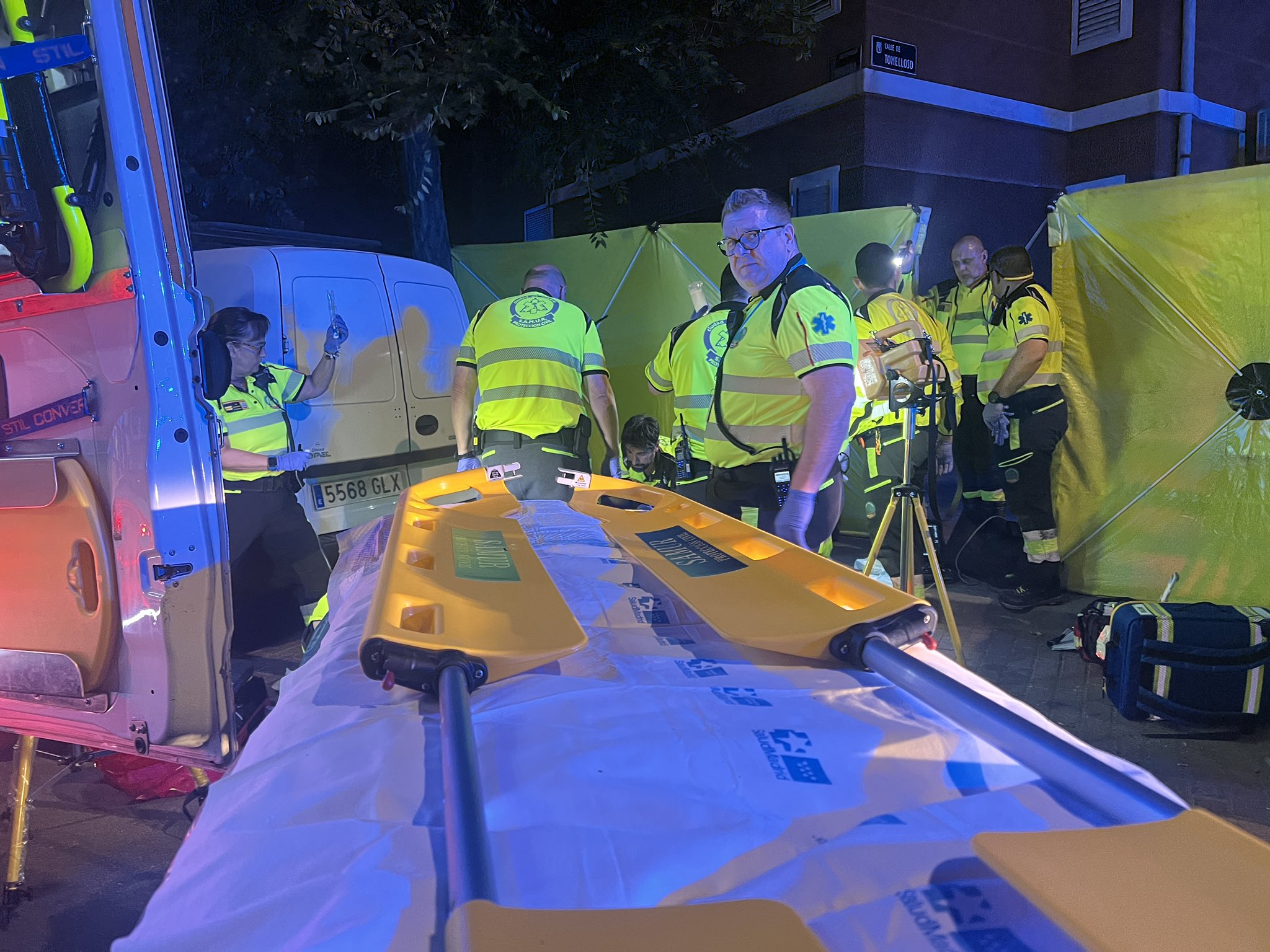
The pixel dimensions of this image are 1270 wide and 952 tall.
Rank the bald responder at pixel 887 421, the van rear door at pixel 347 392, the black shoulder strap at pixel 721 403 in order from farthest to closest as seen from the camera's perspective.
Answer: the bald responder at pixel 887 421
the van rear door at pixel 347 392
the black shoulder strap at pixel 721 403

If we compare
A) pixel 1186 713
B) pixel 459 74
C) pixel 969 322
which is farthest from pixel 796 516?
pixel 459 74

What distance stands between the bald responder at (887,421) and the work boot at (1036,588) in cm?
77

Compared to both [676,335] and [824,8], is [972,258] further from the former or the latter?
[824,8]

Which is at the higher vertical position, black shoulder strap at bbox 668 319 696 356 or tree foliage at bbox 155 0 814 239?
tree foliage at bbox 155 0 814 239

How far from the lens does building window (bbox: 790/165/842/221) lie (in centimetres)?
862

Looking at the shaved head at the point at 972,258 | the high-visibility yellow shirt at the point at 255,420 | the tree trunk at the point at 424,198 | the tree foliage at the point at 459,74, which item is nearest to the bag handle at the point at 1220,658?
the shaved head at the point at 972,258

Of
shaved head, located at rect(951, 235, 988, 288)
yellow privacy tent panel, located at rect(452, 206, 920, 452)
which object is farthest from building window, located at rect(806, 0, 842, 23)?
shaved head, located at rect(951, 235, 988, 288)

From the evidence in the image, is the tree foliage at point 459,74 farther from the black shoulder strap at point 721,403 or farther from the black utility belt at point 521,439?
the black shoulder strap at point 721,403

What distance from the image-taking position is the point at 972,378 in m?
6.37

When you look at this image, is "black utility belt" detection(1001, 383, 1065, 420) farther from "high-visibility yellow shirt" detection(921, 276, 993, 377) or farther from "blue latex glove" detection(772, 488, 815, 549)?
"blue latex glove" detection(772, 488, 815, 549)

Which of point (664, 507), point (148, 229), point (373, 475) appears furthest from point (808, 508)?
point (373, 475)

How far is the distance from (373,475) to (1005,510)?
15.5 feet

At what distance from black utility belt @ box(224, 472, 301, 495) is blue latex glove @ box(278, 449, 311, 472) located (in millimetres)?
54

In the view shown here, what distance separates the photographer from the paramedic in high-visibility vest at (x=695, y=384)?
4320 mm
